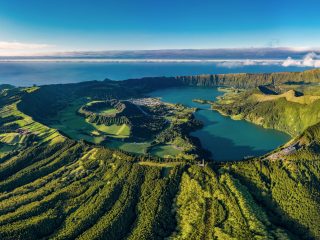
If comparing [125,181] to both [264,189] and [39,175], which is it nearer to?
[39,175]

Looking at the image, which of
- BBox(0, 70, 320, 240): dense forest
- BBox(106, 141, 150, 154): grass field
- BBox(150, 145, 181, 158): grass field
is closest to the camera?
BBox(0, 70, 320, 240): dense forest

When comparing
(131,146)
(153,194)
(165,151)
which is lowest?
(131,146)

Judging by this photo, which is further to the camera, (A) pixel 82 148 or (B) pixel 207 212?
(A) pixel 82 148

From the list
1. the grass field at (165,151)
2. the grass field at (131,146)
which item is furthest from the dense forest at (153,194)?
the grass field at (131,146)

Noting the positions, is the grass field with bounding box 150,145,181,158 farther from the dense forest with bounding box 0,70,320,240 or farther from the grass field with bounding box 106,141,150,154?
the dense forest with bounding box 0,70,320,240

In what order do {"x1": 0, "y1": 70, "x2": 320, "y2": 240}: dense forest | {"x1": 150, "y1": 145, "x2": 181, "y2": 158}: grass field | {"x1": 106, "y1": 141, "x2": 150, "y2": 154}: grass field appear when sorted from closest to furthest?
1. {"x1": 0, "y1": 70, "x2": 320, "y2": 240}: dense forest
2. {"x1": 150, "y1": 145, "x2": 181, "y2": 158}: grass field
3. {"x1": 106, "y1": 141, "x2": 150, "y2": 154}: grass field

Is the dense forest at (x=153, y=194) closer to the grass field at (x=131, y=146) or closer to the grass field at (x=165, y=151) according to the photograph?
the grass field at (x=165, y=151)

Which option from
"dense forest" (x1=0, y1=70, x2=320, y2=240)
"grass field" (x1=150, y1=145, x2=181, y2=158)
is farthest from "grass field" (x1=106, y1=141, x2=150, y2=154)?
"dense forest" (x1=0, y1=70, x2=320, y2=240)

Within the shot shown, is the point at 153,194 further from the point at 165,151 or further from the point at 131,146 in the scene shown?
the point at 131,146

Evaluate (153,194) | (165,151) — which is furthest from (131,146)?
(153,194)

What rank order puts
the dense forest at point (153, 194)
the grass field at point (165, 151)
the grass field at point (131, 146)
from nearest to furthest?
the dense forest at point (153, 194) → the grass field at point (165, 151) → the grass field at point (131, 146)

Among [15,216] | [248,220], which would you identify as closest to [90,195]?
[15,216]
